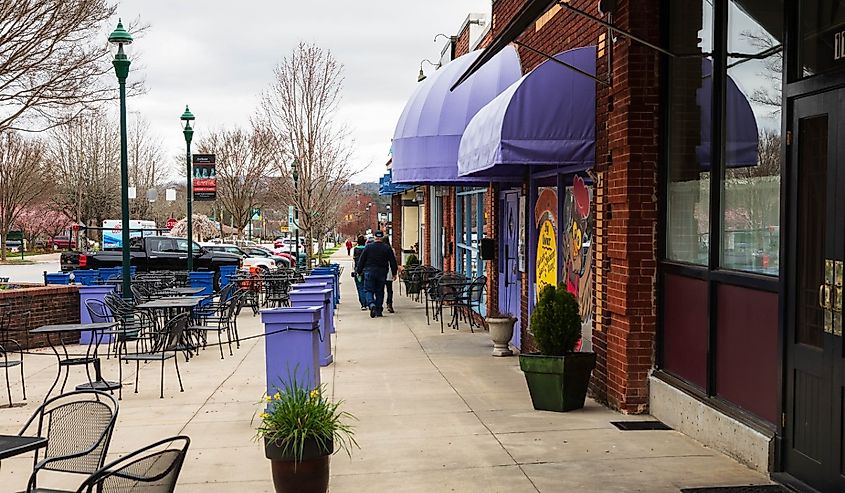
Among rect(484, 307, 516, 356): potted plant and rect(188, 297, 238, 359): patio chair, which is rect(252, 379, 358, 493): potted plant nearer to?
rect(188, 297, 238, 359): patio chair

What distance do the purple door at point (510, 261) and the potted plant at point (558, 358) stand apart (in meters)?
5.04

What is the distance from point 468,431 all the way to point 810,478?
3.22 m

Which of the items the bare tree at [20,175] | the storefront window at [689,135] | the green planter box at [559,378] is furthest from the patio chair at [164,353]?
the bare tree at [20,175]

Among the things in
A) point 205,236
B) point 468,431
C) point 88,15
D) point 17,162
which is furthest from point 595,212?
point 205,236

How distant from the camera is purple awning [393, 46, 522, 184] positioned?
14.2 metres

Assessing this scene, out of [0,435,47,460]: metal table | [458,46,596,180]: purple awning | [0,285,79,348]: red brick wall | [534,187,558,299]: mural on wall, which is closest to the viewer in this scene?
[0,435,47,460]: metal table

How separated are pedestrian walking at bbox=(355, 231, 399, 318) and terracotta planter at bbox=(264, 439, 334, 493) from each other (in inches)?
512

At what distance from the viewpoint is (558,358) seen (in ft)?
28.6

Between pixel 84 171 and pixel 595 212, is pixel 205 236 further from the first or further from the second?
pixel 595 212

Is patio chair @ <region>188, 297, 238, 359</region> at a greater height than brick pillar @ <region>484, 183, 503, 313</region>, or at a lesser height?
lesser

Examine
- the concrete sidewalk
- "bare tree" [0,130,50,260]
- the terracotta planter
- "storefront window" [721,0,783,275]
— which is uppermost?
"bare tree" [0,130,50,260]

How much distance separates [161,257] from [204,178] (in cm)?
429

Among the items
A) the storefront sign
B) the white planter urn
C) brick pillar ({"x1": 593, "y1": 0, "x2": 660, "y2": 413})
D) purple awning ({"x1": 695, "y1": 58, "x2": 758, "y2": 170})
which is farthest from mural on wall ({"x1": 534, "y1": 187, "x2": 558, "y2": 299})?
purple awning ({"x1": 695, "y1": 58, "x2": 758, "y2": 170})

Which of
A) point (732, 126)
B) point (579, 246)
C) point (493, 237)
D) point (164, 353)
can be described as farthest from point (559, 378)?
point (493, 237)
